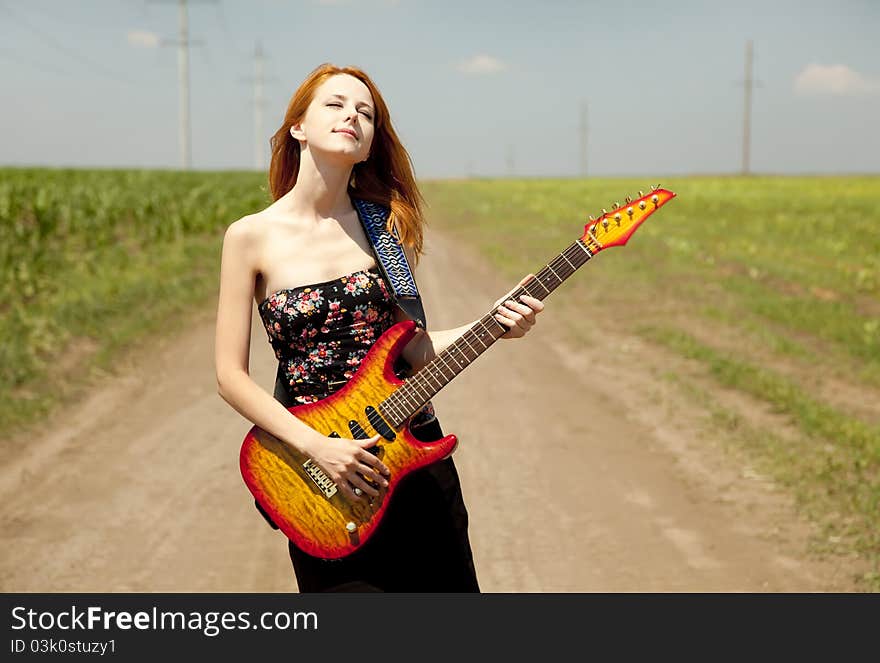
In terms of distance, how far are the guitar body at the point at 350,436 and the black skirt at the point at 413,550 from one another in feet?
0.22

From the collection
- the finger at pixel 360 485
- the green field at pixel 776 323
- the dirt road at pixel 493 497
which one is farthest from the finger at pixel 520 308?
the green field at pixel 776 323

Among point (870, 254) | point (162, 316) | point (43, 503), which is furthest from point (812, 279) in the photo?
point (43, 503)

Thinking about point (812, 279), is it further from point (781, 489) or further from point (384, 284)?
point (384, 284)

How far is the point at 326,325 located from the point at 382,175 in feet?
1.62

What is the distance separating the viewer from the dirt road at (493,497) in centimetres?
466

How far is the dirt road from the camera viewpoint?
4.66 m

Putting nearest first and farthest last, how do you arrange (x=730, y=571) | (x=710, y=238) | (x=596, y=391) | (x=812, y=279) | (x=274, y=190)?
1. (x=274, y=190)
2. (x=730, y=571)
3. (x=596, y=391)
4. (x=812, y=279)
5. (x=710, y=238)

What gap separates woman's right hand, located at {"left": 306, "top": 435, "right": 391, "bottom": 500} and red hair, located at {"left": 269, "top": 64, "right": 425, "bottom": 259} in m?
0.55

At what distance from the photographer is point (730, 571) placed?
15.4 ft

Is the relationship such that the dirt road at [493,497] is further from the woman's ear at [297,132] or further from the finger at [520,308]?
A: the woman's ear at [297,132]

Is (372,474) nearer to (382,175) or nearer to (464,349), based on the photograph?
(464,349)

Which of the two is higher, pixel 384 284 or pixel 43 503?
pixel 384 284
